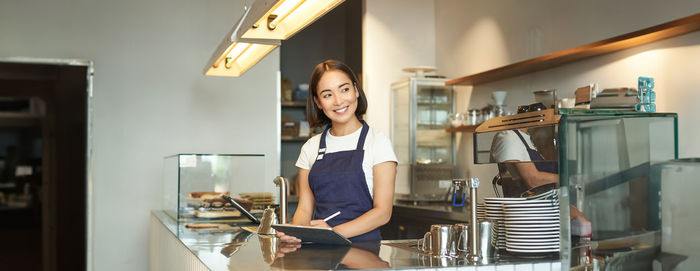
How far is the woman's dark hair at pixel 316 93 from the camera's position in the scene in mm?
2414

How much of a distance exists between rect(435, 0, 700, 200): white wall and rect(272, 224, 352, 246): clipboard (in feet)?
1.78

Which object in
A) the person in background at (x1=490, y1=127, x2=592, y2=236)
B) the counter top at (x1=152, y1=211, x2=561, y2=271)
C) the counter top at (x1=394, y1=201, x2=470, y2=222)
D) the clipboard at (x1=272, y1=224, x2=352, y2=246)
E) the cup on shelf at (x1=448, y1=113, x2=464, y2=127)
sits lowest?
the counter top at (x1=394, y1=201, x2=470, y2=222)

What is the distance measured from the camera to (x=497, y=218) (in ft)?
6.16

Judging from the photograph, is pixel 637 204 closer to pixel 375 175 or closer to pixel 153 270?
pixel 375 175

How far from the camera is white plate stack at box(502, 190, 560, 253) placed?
176 centimetres

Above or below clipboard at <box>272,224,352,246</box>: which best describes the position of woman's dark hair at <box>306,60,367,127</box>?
above

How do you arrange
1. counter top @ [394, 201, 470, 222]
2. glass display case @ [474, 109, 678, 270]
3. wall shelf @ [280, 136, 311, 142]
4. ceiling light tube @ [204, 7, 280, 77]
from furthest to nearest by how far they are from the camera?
wall shelf @ [280, 136, 311, 142] → counter top @ [394, 201, 470, 222] → ceiling light tube @ [204, 7, 280, 77] → glass display case @ [474, 109, 678, 270]

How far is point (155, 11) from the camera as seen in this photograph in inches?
183

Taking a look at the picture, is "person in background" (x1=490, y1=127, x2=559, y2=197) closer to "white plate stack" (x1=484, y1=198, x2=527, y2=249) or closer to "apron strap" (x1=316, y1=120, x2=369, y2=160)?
"white plate stack" (x1=484, y1=198, x2=527, y2=249)

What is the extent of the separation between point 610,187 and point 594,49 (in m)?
1.79

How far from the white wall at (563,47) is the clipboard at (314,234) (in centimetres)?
54

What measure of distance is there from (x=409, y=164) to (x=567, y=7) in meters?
1.61

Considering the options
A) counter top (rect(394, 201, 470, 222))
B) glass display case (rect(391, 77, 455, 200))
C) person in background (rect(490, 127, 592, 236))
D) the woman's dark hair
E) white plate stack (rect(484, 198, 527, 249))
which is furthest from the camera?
glass display case (rect(391, 77, 455, 200))

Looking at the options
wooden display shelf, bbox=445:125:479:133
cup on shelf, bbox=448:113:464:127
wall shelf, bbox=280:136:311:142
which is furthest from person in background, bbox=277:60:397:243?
wall shelf, bbox=280:136:311:142
